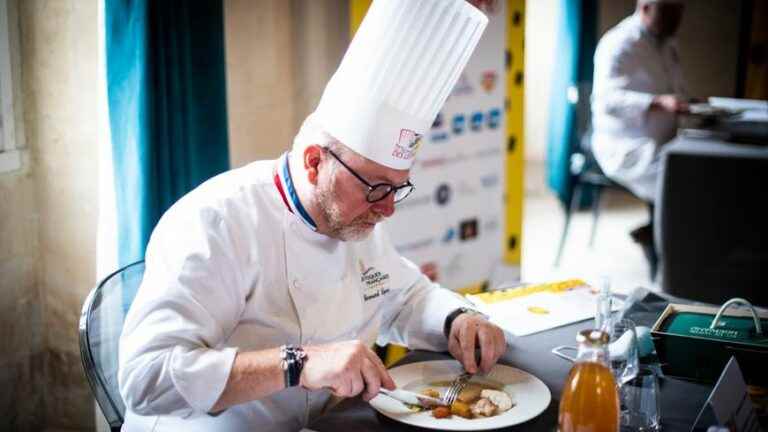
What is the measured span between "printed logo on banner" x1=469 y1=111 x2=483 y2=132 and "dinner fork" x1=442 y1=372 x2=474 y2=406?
84.5 inches

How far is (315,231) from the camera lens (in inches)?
62.0

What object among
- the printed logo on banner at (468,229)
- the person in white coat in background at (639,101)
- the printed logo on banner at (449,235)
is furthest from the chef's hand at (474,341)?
the person in white coat in background at (639,101)

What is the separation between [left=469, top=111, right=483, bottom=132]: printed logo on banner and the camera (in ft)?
11.6

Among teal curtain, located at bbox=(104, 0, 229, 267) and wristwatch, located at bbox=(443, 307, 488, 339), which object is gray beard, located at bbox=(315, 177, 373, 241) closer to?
wristwatch, located at bbox=(443, 307, 488, 339)

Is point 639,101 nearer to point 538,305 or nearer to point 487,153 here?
point 487,153

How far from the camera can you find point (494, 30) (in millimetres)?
3576

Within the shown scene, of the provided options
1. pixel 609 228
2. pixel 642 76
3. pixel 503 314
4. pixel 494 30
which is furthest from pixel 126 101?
pixel 609 228

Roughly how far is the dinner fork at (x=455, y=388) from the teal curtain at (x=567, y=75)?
433 centimetres

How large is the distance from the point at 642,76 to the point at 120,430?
375cm

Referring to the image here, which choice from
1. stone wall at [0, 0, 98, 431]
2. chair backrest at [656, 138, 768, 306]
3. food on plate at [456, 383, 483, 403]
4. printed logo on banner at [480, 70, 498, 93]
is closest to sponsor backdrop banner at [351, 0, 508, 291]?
printed logo on banner at [480, 70, 498, 93]

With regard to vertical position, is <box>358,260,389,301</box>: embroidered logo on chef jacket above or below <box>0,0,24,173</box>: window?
below

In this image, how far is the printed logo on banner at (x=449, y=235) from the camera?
3.49 m

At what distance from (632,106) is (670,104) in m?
0.20

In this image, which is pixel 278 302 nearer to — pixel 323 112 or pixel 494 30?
pixel 323 112
